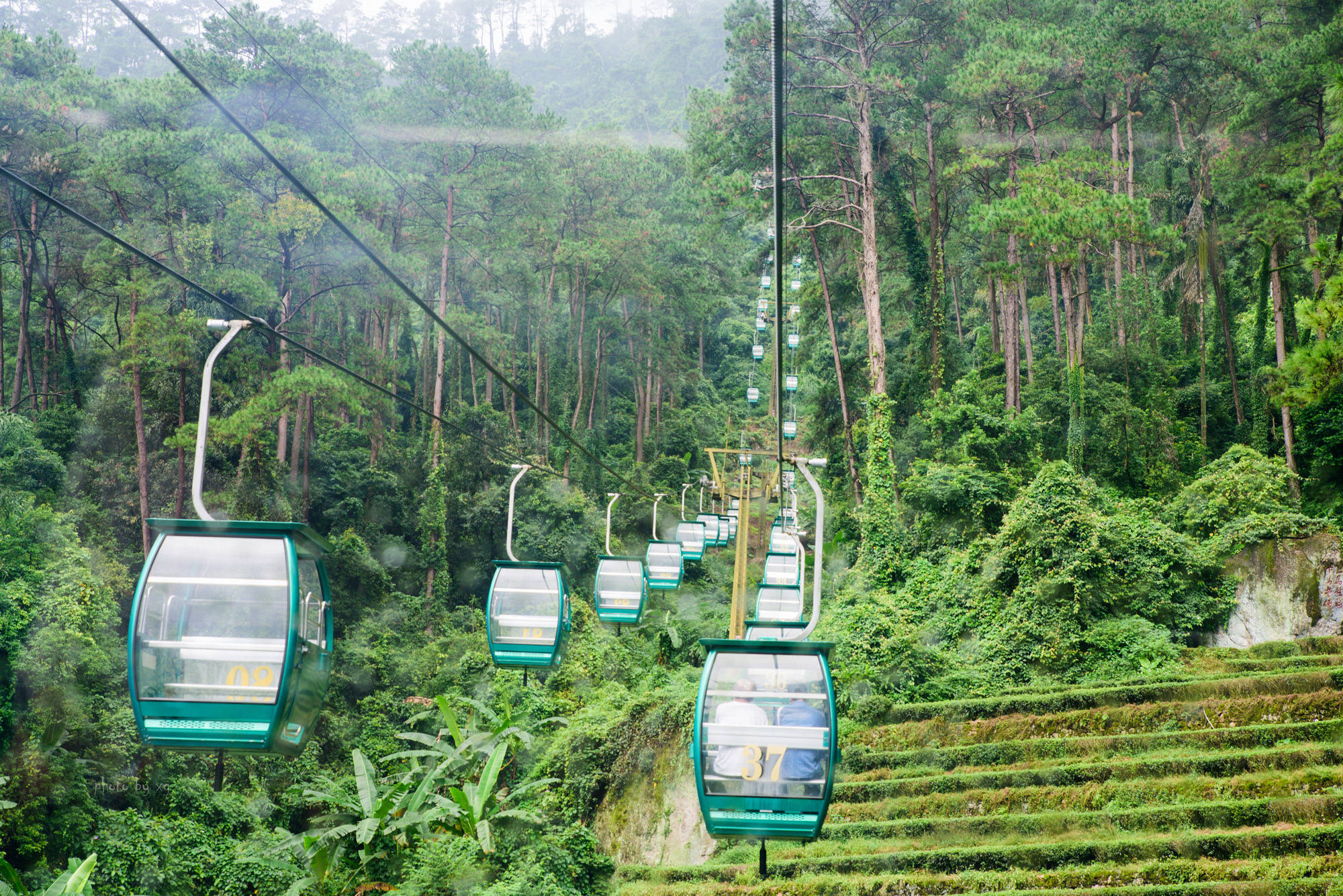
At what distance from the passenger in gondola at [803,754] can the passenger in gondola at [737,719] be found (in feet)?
0.53

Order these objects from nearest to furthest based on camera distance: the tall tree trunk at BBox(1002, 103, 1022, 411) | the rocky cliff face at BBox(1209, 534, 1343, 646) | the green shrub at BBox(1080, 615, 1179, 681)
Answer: the green shrub at BBox(1080, 615, 1179, 681)
the rocky cliff face at BBox(1209, 534, 1343, 646)
the tall tree trunk at BBox(1002, 103, 1022, 411)

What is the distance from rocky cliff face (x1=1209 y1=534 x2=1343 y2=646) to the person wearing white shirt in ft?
37.9

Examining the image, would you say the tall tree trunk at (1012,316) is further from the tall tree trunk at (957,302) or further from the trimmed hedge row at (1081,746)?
the trimmed hedge row at (1081,746)

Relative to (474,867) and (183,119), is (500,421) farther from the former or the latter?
(474,867)

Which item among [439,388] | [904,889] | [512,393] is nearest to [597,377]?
[512,393]

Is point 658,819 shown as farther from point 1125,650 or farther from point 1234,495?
point 1234,495

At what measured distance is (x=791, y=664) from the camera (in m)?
6.20

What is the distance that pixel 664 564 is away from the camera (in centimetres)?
1706

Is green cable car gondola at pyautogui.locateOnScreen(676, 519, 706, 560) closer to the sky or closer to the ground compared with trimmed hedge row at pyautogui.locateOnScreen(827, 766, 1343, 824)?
closer to the sky

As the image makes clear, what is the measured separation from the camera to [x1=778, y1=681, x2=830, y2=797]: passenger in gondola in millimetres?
Result: 6031

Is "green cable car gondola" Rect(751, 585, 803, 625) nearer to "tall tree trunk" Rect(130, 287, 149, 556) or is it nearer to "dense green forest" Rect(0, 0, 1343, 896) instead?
"dense green forest" Rect(0, 0, 1343, 896)

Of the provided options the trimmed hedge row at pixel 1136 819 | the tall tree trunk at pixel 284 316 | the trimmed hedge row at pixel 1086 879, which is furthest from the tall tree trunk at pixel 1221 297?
the tall tree trunk at pixel 284 316

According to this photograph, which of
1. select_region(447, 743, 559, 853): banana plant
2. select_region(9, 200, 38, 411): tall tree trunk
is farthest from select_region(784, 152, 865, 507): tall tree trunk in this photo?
select_region(9, 200, 38, 411): tall tree trunk

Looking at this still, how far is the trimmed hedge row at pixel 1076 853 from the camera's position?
31.2 ft
